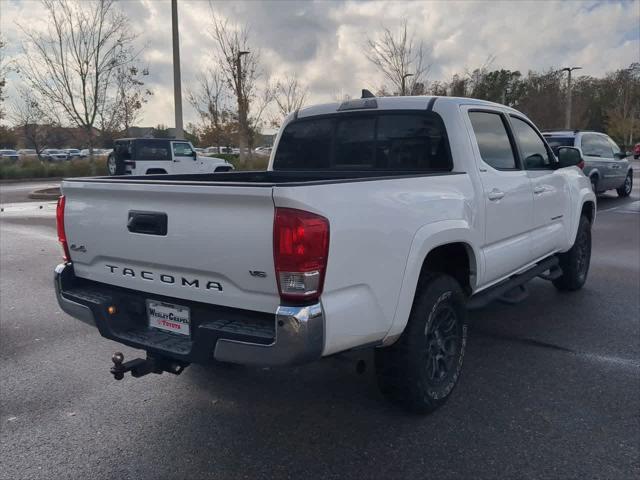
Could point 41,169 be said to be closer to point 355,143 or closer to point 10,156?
point 10,156

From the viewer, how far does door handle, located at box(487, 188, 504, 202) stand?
3.92m

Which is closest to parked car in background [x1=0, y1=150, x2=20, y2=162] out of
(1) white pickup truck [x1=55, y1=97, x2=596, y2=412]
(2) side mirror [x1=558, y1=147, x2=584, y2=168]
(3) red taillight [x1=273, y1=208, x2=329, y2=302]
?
(1) white pickup truck [x1=55, y1=97, x2=596, y2=412]

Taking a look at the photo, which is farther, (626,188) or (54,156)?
(54,156)

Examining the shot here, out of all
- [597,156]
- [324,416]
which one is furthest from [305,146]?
[597,156]

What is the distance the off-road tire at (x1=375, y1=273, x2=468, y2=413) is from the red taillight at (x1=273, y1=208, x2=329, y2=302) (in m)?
0.91

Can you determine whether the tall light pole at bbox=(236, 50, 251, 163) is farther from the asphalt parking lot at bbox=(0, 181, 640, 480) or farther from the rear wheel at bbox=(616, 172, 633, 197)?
the asphalt parking lot at bbox=(0, 181, 640, 480)

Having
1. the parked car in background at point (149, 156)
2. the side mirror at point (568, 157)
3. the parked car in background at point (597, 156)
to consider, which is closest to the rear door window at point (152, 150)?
the parked car in background at point (149, 156)

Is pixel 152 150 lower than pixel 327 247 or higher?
higher

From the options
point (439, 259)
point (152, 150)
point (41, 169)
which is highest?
point (152, 150)

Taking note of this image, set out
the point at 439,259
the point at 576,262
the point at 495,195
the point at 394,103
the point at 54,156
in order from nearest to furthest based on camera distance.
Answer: the point at 439,259, the point at 495,195, the point at 394,103, the point at 576,262, the point at 54,156

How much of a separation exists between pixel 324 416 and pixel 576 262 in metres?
3.94

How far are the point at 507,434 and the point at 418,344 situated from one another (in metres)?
0.73

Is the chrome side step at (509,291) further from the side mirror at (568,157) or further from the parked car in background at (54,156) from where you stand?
the parked car in background at (54,156)

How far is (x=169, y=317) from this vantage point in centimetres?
300
